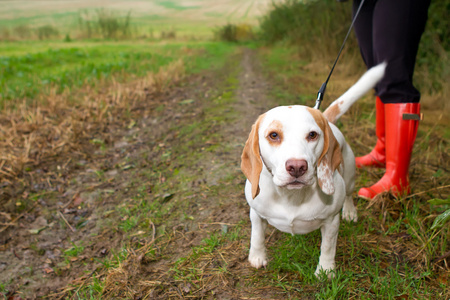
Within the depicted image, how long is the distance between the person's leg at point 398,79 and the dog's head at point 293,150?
1106 millimetres

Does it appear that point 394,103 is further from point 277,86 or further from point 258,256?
point 277,86

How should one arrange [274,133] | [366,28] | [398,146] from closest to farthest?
1. [274,133]
2. [398,146]
3. [366,28]

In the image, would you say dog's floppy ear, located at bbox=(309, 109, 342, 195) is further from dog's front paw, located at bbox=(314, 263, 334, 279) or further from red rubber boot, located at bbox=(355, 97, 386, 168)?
red rubber boot, located at bbox=(355, 97, 386, 168)

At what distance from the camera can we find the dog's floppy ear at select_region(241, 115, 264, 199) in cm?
165

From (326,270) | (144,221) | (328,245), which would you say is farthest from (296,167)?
(144,221)

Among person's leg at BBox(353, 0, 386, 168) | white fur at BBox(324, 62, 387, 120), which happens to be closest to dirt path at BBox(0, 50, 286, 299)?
white fur at BBox(324, 62, 387, 120)

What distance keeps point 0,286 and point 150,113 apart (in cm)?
362

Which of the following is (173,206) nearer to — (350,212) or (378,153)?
(350,212)

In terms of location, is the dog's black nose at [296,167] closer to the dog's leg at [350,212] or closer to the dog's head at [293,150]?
the dog's head at [293,150]

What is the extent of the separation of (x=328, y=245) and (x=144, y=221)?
1569mm

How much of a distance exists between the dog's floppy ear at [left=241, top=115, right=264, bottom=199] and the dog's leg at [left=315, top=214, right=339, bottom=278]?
1.52 feet

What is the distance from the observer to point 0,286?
2.28 m

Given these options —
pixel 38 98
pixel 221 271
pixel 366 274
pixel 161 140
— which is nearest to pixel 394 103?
pixel 366 274

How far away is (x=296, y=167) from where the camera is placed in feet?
4.63
